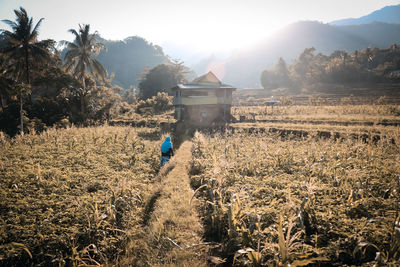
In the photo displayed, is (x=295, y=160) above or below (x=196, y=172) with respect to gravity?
above

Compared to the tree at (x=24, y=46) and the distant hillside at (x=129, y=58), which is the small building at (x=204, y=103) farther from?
the distant hillside at (x=129, y=58)

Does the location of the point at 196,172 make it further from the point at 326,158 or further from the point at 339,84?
the point at 339,84

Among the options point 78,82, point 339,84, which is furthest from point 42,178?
point 339,84

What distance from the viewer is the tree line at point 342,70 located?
192ft

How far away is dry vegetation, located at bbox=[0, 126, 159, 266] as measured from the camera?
3.68 meters

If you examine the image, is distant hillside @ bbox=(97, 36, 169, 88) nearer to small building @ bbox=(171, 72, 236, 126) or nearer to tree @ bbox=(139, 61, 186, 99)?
tree @ bbox=(139, 61, 186, 99)

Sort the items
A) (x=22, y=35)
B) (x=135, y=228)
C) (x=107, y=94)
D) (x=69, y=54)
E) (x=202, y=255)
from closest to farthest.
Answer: (x=202, y=255) < (x=135, y=228) < (x=22, y=35) < (x=69, y=54) < (x=107, y=94)

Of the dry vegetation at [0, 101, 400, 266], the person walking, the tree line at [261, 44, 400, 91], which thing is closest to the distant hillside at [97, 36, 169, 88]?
the tree line at [261, 44, 400, 91]

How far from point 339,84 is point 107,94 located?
6613cm

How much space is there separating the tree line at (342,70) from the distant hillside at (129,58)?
99.0 meters

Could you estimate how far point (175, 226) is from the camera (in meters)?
5.04

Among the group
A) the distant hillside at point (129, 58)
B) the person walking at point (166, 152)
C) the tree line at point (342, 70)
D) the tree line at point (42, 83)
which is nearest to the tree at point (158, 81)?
the tree line at point (42, 83)

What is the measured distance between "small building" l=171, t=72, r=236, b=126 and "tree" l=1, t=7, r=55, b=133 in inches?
641

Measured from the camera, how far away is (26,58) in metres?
22.6
